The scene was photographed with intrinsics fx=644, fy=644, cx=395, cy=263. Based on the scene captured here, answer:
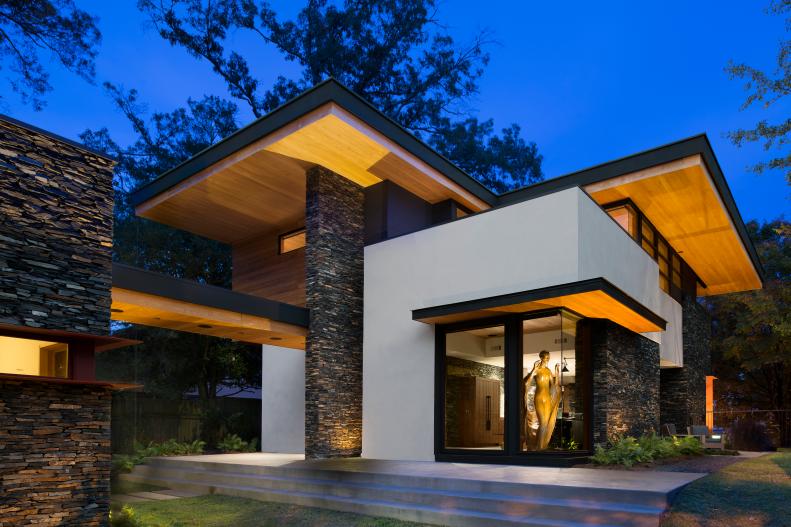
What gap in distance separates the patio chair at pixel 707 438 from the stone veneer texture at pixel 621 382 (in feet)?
4.32

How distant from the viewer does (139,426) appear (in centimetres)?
1495

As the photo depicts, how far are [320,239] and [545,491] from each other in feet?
21.3

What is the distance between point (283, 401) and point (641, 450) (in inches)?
317

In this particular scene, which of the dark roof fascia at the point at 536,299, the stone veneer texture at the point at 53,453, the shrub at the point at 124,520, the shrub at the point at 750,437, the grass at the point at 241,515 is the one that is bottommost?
the shrub at the point at 750,437

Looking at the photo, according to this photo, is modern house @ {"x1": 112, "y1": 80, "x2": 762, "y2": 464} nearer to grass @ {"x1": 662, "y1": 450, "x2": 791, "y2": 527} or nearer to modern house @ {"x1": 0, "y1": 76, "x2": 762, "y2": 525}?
modern house @ {"x1": 0, "y1": 76, "x2": 762, "y2": 525}

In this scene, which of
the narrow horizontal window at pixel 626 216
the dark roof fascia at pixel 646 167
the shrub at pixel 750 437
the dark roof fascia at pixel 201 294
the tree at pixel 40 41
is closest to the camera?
the dark roof fascia at pixel 201 294

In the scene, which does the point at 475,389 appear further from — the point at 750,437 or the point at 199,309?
the point at 750,437

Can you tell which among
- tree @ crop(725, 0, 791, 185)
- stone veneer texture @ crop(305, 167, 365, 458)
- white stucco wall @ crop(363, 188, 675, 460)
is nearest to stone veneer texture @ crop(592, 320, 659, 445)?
white stucco wall @ crop(363, 188, 675, 460)

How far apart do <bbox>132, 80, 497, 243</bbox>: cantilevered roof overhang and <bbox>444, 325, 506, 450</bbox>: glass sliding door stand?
340 centimetres

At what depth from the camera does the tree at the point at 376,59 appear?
77.5ft

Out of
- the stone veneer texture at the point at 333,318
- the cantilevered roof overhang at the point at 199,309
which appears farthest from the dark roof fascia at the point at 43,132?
the stone veneer texture at the point at 333,318

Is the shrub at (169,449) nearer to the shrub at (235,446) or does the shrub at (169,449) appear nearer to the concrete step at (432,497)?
the shrub at (235,446)

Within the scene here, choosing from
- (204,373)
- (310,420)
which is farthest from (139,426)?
(310,420)

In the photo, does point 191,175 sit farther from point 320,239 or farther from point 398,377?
point 398,377
